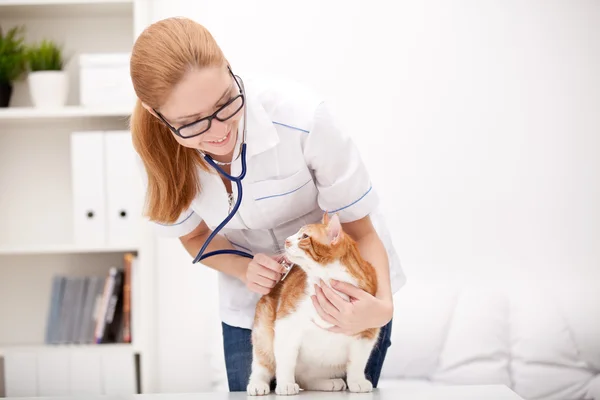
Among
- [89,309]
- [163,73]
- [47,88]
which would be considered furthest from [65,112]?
[163,73]

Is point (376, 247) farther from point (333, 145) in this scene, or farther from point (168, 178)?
point (168, 178)

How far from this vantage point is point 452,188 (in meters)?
2.92

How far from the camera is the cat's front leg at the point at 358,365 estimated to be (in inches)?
48.3

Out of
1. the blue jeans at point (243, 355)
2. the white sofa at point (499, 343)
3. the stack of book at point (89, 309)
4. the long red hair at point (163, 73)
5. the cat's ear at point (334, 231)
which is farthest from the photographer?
the stack of book at point (89, 309)

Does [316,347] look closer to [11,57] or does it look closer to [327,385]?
[327,385]

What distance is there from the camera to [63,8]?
2.76m

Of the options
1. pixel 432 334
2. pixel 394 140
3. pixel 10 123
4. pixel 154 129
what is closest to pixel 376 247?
pixel 154 129

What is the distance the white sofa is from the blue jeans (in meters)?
1.21

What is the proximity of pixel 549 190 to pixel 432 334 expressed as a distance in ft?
2.71

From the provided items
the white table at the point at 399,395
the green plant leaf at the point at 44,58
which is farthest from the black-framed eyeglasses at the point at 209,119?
Result: the green plant leaf at the point at 44,58

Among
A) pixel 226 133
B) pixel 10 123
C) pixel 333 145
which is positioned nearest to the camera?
pixel 226 133

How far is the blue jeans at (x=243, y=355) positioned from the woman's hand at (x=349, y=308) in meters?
0.22

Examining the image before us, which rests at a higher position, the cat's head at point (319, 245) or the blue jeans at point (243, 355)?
the cat's head at point (319, 245)

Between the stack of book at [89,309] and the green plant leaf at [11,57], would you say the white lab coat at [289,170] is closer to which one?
the stack of book at [89,309]
